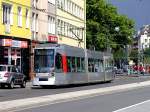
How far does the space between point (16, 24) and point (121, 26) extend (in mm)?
55275

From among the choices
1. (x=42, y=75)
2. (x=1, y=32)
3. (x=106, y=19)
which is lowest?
(x=42, y=75)

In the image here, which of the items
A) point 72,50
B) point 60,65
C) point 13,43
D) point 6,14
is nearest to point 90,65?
point 72,50

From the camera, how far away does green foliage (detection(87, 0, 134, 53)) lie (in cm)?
9931

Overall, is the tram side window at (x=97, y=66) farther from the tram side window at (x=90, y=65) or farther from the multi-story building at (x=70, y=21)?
the multi-story building at (x=70, y=21)

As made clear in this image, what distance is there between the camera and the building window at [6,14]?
52.8 metres

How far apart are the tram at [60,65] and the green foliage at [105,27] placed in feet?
161

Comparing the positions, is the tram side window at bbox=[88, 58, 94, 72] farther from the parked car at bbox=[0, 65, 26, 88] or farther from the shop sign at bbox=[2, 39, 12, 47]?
the parked car at bbox=[0, 65, 26, 88]

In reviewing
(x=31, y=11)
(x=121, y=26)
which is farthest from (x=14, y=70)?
(x=121, y=26)

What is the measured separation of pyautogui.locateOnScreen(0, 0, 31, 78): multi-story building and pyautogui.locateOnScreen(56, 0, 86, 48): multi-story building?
12.0 m

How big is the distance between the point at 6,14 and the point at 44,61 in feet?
42.4

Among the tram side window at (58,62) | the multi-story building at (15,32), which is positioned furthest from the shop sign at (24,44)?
the tram side window at (58,62)

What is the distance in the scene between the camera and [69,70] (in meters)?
43.7

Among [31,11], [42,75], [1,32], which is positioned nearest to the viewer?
[42,75]

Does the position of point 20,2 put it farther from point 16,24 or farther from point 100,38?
point 100,38
